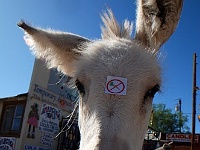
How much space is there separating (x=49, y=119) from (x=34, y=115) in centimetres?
102

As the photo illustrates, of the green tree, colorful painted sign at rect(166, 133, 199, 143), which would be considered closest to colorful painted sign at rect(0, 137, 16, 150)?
colorful painted sign at rect(166, 133, 199, 143)

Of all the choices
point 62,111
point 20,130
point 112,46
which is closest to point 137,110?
point 112,46

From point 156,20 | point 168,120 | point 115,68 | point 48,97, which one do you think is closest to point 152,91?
point 115,68

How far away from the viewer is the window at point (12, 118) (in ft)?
46.5

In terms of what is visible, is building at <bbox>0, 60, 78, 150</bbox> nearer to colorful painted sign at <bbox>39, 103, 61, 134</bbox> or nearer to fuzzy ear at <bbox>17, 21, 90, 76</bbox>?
colorful painted sign at <bbox>39, 103, 61, 134</bbox>

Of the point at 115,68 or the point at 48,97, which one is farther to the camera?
the point at 48,97

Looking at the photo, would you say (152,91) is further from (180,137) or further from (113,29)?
(180,137)

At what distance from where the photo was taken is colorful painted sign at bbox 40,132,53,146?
1439 centimetres

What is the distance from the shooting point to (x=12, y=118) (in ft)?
48.3

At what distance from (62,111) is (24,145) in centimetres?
303

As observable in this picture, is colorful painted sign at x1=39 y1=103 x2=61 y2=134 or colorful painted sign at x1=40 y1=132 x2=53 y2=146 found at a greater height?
colorful painted sign at x1=39 y1=103 x2=61 y2=134

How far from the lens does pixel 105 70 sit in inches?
97.7

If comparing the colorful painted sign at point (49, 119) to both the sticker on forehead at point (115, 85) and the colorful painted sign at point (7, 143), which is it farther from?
the sticker on forehead at point (115, 85)

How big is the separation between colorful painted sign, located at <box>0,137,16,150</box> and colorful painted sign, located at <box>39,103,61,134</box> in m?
1.46
